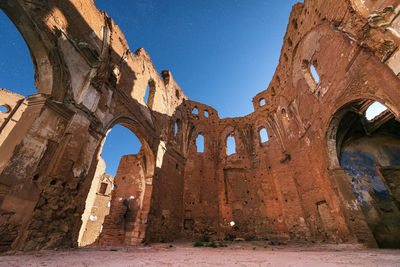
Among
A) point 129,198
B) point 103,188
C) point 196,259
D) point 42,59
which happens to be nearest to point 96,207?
point 103,188

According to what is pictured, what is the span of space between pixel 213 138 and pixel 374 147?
890 cm

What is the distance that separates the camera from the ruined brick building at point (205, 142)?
434cm

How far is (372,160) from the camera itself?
289 inches

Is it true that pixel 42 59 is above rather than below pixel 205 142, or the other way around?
below

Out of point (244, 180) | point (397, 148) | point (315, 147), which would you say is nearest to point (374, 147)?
point (397, 148)

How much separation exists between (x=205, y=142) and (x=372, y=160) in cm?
918

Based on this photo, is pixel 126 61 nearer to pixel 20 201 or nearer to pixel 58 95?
pixel 58 95

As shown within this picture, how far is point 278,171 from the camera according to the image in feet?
35.3

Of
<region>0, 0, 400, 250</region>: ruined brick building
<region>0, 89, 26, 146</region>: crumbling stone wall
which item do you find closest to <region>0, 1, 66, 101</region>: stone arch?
<region>0, 0, 400, 250</region>: ruined brick building

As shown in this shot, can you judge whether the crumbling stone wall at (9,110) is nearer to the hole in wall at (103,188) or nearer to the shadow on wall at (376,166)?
the hole in wall at (103,188)

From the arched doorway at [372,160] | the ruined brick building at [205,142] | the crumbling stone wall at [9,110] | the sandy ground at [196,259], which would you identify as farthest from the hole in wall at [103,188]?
the arched doorway at [372,160]

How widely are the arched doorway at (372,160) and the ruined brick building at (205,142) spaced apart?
0.15ft

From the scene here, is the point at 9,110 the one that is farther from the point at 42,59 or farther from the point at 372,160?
the point at 372,160

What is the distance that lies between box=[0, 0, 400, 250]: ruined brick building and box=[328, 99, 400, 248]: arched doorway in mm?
47
